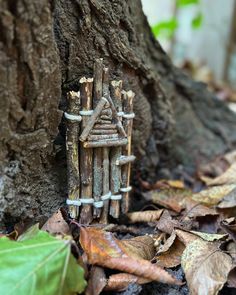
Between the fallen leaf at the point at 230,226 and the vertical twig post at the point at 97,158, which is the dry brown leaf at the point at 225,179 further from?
the vertical twig post at the point at 97,158

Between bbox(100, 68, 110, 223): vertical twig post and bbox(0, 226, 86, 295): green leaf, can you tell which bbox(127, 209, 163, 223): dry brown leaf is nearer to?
bbox(100, 68, 110, 223): vertical twig post

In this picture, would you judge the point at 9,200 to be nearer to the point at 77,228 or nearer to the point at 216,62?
the point at 77,228

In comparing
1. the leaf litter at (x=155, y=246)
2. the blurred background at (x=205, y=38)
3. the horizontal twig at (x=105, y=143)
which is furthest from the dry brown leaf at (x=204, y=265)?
the blurred background at (x=205, y=38)

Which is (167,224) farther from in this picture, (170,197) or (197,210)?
(170,197)

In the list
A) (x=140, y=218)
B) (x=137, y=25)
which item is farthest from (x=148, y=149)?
(x=137, y=25)

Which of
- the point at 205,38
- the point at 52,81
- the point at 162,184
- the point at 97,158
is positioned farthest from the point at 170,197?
the point at 205,38

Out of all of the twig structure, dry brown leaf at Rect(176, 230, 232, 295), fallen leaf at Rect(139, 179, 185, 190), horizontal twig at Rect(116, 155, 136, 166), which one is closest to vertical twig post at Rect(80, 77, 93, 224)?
the twig structure
